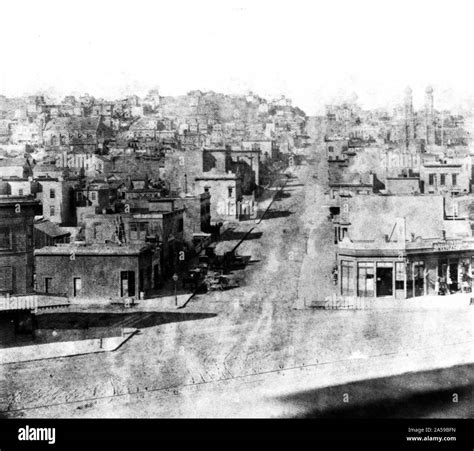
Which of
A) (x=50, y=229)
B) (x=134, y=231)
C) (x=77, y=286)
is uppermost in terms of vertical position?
(x=134, y=231)

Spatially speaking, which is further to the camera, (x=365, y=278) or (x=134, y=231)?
(x=134, y=231)

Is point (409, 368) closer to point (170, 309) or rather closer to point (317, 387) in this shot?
point (317, 387)

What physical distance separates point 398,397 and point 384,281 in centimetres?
1489

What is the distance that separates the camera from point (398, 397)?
78.1 ft

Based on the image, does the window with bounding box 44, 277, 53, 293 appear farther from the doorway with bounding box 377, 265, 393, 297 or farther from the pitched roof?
the doorway with bounding box 377, 265, 393, 297

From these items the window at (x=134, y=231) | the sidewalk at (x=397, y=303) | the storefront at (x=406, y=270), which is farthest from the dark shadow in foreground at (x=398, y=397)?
the window at (x=134, y=231)

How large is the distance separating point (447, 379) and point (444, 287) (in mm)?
13820

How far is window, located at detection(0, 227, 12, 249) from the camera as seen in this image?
38.0m

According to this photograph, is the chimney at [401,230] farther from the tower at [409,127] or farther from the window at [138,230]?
the tower at [409,127]

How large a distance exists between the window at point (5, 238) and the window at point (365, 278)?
18.8 m

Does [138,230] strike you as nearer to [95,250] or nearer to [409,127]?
[95,250]

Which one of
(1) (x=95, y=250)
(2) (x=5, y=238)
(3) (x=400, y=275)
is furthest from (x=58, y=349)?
(3) (x=400, y=275)

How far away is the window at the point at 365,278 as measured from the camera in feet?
125

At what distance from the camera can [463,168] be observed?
64.9 meters
